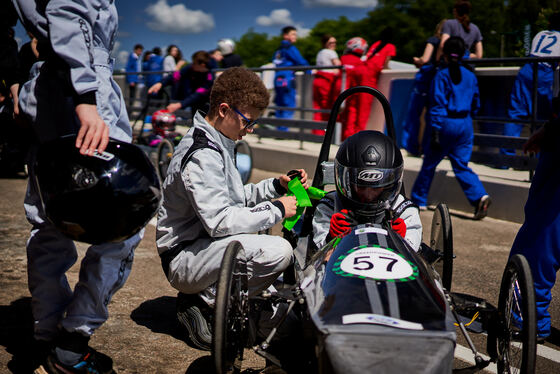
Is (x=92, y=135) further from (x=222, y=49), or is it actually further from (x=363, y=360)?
(x=222, y=49)

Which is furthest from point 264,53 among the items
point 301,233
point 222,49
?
point 301,233

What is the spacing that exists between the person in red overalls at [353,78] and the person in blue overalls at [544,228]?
654 centimetres

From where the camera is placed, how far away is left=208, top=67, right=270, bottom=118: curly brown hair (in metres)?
3.16

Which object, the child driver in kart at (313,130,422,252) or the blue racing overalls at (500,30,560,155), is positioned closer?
the child driver in kart at (313,130,422,252)

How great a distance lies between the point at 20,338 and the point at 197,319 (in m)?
0.95

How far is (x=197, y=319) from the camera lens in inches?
124

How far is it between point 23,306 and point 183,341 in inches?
42.6

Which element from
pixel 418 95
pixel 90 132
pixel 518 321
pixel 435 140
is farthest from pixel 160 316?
pixel 418 95

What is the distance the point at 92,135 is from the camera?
7.45 ft

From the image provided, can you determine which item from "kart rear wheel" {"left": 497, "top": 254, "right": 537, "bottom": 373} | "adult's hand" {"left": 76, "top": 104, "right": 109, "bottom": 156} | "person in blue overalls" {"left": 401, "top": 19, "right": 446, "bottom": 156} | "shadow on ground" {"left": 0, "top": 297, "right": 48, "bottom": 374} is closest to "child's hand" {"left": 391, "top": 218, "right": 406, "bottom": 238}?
"kart rear wheel" {"left": 497, "top": 254, "right": 537, "bottom": 373}

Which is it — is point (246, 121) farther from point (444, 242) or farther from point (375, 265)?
point (444, 242)

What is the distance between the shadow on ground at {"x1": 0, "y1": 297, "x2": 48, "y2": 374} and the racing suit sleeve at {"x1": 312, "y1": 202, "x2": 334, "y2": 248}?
5.25 ft

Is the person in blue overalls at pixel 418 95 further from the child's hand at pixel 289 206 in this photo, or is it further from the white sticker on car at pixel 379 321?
the white sticker on car at pixel 379 321

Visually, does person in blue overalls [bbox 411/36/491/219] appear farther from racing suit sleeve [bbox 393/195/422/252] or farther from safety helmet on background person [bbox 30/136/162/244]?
safety helmet on background person [bbox 30/136/162/244]
